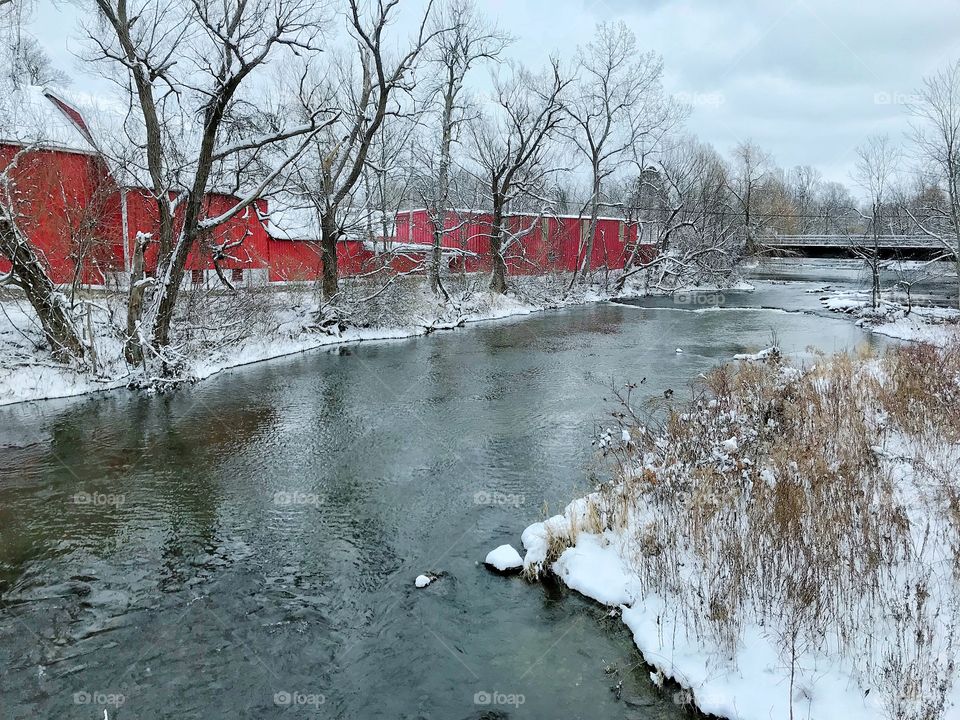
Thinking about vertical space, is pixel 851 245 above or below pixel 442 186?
below

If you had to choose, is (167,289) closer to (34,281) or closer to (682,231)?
(34,281)

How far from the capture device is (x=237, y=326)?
1725 centimetres

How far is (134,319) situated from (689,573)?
12.8 meters

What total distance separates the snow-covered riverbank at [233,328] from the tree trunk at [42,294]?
0.36 m

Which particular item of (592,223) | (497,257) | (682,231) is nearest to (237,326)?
(497,257)

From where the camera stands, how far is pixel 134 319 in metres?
13.8

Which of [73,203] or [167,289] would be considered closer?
[167,289]

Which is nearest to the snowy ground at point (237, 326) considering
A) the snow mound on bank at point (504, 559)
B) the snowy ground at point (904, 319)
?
the snow mound on bank at point (504, 559)

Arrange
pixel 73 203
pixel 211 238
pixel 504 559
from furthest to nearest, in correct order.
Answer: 1. pixel 211 238
2. pixel 73 203
3. pixel 504 559

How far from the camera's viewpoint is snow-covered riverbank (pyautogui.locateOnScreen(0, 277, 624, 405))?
13.4m

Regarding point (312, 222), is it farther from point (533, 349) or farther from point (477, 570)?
point (477, 570)

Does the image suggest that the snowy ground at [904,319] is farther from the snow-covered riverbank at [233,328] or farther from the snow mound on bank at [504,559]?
the snow mound on bank at [504,559]

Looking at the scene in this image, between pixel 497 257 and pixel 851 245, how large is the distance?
902 inches

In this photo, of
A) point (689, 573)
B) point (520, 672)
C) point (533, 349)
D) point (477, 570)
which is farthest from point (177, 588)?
point (533, 349)
